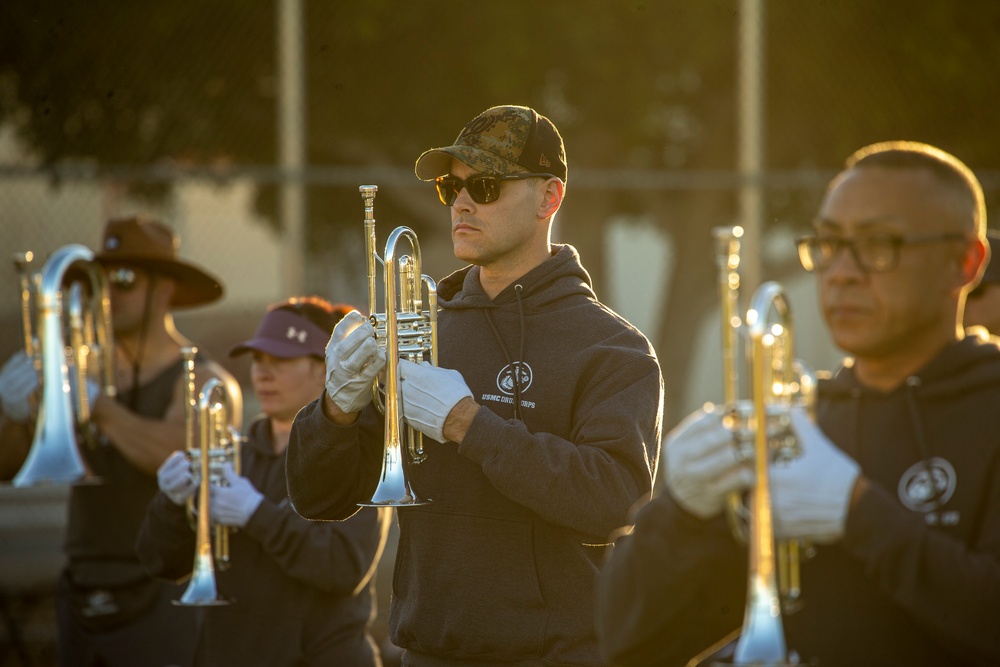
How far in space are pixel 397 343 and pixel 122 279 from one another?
2.54 m

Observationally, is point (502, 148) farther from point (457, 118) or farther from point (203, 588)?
point (457, 118)

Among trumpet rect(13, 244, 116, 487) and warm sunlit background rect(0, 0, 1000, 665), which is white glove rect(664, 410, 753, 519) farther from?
warm sunlit background rect(0, 0, 1000, 665)

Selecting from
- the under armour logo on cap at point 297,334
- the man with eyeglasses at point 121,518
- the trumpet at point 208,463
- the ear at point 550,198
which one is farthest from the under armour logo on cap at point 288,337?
the ear at point 550,198

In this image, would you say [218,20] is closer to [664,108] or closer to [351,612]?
[664,108]

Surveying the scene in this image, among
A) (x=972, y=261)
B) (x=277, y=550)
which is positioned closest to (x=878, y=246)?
(x=972, y=261)

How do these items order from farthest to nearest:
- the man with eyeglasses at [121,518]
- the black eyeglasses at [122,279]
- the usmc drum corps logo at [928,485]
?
1. the black eyeglasses at [122,279]
2. the man with eyeglasses at [121,518]
3. the usmc drum corps logo at [928,485]

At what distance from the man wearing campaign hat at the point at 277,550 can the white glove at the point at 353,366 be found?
37.2 inches

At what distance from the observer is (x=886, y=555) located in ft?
7.36

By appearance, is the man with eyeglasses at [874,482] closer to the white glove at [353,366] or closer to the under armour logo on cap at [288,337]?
the white glove at [353,366]

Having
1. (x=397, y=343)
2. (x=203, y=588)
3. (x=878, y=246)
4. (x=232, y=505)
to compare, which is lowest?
(x=203, y=588)

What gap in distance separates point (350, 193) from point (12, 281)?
2635 mm

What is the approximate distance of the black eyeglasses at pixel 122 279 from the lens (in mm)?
5648

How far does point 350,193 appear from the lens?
9.55m

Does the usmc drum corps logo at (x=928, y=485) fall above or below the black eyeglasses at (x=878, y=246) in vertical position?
below
